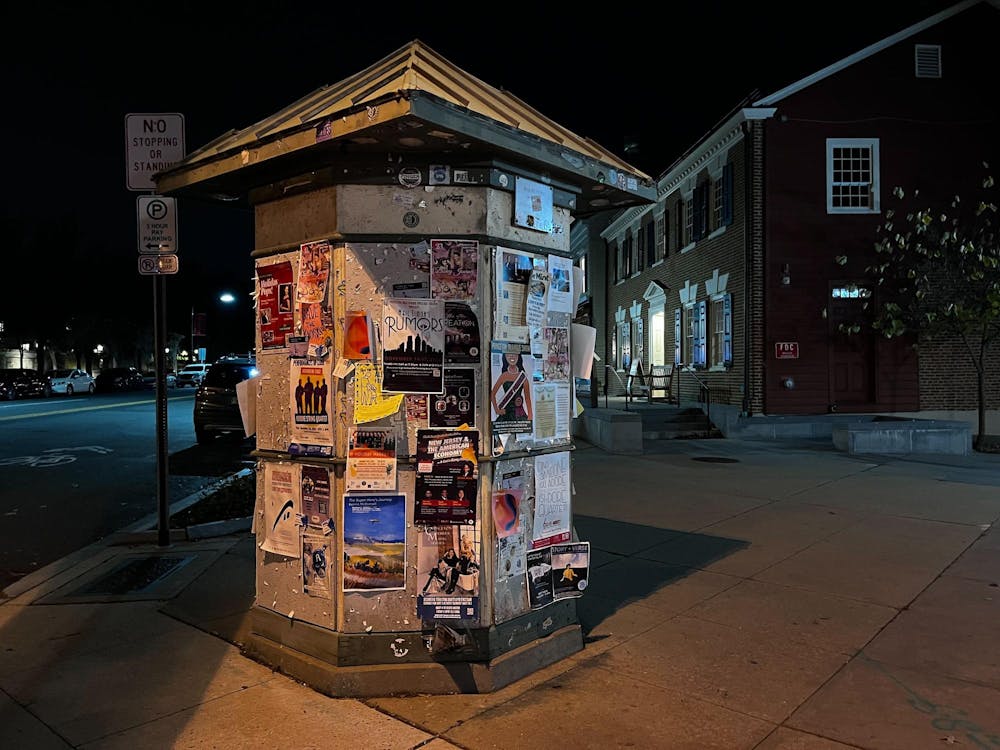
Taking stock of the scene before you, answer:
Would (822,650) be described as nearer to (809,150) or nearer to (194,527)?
(194,527)

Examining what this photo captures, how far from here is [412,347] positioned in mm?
4070

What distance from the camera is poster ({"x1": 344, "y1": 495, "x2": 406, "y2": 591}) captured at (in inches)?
160

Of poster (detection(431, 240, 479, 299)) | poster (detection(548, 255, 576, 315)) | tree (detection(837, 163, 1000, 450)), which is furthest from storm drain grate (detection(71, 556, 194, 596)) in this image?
tree (detection(837, 163, 1000, 450))

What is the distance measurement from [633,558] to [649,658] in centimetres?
229

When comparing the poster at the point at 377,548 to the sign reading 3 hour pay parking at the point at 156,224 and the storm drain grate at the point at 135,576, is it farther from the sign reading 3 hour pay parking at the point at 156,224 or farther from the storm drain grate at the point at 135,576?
the sign reading 3 hour pay parking at the point at 156,224

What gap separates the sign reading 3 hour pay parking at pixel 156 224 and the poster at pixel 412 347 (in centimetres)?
425

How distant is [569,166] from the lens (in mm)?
4367

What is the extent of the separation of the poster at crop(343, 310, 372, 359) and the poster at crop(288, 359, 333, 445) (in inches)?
9.4

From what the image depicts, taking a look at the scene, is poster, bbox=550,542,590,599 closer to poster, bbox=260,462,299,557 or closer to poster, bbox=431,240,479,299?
poster, bbox=260,462,299,557

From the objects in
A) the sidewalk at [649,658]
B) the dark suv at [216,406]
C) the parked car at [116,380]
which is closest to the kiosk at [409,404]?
the sidewalk at [649,658]

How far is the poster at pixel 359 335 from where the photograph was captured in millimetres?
4059

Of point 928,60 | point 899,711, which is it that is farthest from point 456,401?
point 928,60

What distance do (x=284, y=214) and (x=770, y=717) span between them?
369cm

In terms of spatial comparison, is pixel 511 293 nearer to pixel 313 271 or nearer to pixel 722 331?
pixel 313 271
